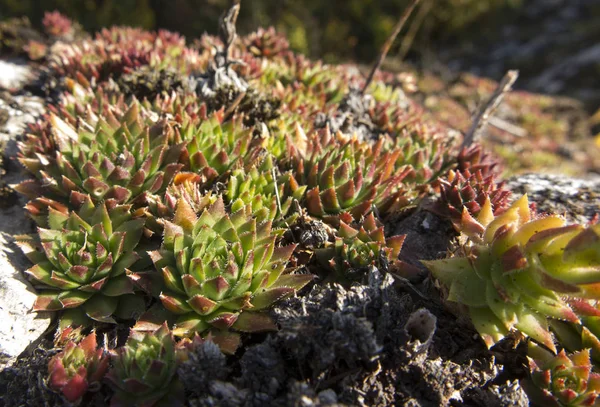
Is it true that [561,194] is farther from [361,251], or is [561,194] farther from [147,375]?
[147,375]

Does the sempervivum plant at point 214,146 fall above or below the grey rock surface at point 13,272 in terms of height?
above

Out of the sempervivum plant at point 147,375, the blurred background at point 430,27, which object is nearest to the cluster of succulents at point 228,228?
the sempervivum plant at point 147,375

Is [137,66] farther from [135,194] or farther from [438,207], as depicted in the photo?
[438,207]

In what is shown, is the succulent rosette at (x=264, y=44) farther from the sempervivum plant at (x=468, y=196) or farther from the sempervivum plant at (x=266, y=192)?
the sempervivum plant at (x=468, y=196)

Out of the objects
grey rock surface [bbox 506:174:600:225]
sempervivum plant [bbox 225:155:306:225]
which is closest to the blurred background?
grey rock surface [bbox 506:174:600:225]

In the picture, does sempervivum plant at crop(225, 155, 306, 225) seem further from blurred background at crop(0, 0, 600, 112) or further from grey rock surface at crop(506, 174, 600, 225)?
blurred background at crop(0, 0, 600, 112)

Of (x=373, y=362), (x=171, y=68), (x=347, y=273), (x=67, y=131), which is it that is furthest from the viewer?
(x=171, y=68)

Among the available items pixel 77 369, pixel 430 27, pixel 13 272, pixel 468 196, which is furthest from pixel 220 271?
pixel 430 27

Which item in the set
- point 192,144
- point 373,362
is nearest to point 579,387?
point 373,362
